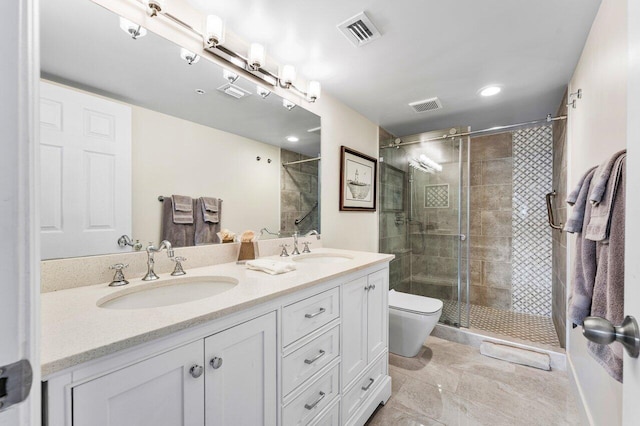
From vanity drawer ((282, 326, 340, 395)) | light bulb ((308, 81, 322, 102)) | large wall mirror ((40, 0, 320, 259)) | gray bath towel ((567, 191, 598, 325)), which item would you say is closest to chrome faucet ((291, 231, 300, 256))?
large wall mirror ((40, 0, 320, 259))

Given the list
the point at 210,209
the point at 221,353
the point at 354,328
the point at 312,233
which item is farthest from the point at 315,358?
the point at 312,233

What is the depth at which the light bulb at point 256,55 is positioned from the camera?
58.6 inches

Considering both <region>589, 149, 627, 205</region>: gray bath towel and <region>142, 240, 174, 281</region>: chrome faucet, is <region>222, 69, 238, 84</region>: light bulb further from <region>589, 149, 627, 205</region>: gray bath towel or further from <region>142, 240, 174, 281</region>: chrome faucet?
<region>589, 149, 627, 205</region>: gray bath towel

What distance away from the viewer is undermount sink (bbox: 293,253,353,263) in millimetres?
1875

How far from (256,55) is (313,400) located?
1.74 metres

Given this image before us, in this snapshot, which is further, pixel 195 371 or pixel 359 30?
pixel 359 30

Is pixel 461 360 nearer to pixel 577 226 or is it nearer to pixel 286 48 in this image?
pixel 577 226

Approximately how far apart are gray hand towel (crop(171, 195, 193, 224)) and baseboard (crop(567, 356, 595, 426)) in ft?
7.43

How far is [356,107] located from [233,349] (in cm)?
221

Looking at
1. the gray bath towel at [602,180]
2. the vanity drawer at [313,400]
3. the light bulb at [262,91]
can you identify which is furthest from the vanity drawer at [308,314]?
the light bulb at [262,91]

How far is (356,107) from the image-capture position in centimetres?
247

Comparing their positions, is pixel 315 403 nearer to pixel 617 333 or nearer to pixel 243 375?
pixel 243 375

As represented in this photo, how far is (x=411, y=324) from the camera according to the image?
2.15 meters

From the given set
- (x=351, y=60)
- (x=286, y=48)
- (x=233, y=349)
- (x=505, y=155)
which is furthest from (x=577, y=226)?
(x=505, y=155)
